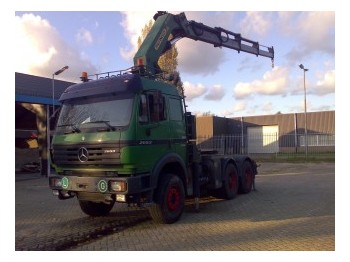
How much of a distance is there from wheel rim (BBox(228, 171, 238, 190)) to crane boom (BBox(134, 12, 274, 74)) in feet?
12.7

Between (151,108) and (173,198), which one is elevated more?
(151,108)

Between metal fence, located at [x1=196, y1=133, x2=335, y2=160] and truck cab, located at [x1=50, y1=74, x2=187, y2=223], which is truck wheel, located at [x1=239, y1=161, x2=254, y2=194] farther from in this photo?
metal fence, located at [x1=196, y1=133, x2=335, y2=160]

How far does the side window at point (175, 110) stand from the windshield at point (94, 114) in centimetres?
135

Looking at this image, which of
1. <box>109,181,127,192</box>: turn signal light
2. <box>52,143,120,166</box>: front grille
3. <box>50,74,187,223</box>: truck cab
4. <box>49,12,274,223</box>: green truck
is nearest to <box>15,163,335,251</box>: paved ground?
<box>49,12,274,223</box>: green truck

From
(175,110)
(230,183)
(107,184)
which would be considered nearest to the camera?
(107,184)

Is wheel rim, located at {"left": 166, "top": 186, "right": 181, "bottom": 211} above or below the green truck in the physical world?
below

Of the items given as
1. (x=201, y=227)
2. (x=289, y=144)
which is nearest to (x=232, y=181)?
(x=201, y=227)

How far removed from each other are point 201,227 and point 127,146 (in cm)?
227

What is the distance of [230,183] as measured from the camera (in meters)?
11.1

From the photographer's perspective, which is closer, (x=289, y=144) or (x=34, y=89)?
(x=34, y=89)

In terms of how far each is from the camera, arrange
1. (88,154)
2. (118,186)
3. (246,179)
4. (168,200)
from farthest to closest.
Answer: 1. (246,179)
2. (168,200)
3. (88,154)
4. (118,186)

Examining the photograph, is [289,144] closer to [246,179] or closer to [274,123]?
[274,123]

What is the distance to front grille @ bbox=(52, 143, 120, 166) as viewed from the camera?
7137 mm

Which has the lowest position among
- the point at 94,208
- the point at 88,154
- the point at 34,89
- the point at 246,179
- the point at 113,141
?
the point at 94,208
